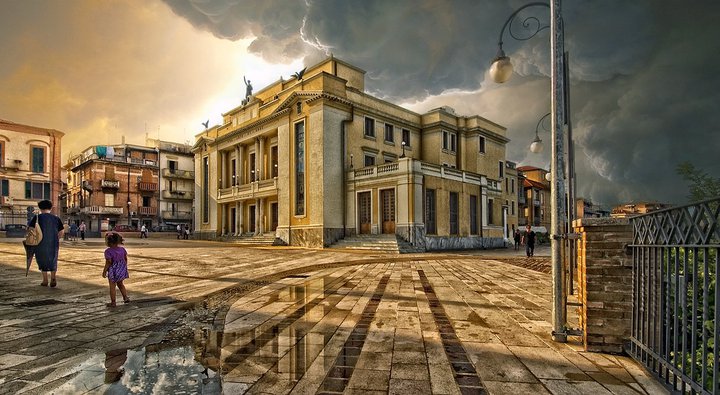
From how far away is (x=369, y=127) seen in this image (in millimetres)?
29156

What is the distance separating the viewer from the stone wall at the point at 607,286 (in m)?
3.89

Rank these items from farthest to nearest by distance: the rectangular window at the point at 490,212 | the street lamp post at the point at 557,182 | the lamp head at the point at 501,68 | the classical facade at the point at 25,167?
1. the classical facade at the point at 25,167
2. the rectangular window at the point at 490,212
3. the lamp head at the point at 501,68
4. the street lamp post at the point at 557,182

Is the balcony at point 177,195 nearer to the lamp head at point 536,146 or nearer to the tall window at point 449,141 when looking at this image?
the tall window at point 449,141

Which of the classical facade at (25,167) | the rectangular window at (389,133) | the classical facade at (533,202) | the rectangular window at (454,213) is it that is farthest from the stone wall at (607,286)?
the classical facade at (533,202)

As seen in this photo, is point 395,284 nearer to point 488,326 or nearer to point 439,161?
point 488,326

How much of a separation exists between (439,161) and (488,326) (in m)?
28.4

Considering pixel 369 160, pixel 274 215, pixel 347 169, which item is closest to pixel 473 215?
pixel 369 160

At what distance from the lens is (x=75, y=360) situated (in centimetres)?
374

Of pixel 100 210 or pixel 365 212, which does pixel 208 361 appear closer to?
pixel 365 212

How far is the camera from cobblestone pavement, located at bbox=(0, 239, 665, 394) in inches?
126

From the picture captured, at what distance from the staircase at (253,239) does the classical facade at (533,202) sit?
39.7m

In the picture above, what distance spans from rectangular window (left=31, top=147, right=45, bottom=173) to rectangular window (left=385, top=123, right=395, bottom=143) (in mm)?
38668

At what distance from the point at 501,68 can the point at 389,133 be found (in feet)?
82.8

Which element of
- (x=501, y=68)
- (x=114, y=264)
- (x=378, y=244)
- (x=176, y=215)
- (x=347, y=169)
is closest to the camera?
(x=501, y=68)
